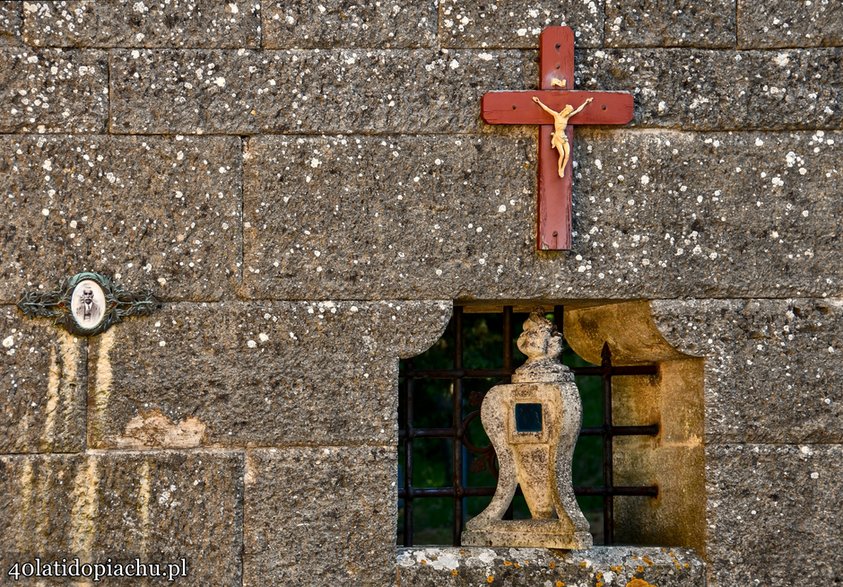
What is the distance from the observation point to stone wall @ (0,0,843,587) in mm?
3490

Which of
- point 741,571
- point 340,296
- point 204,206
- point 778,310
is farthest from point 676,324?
point 204,206

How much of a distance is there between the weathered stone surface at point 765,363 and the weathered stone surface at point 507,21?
94 cm

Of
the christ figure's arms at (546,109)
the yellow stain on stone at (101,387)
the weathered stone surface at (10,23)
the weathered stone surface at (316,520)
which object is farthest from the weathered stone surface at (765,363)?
the weathered stone surface at (10,23)

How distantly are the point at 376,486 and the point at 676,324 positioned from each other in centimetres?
109

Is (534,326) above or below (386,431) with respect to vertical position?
above

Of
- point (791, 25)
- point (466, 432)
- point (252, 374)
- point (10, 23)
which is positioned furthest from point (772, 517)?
point (10, 23)

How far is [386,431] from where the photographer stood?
3.54 meters

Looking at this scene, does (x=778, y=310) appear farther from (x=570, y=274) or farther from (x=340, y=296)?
(x=340, y=296)

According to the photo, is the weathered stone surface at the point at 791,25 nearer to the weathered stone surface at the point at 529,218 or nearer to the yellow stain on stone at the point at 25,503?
the weathered stone surface at the point at 529,218

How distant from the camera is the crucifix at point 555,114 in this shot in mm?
3568

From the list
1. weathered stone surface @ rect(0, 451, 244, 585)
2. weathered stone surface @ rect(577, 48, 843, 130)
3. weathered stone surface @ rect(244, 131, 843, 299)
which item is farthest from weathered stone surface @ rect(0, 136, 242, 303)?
weathered stone surface @ rect(577, 48, 843, 130)

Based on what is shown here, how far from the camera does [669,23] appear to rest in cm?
366

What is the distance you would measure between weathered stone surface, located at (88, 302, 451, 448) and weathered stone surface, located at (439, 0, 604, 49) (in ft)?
2.97

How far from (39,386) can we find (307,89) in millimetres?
1251
